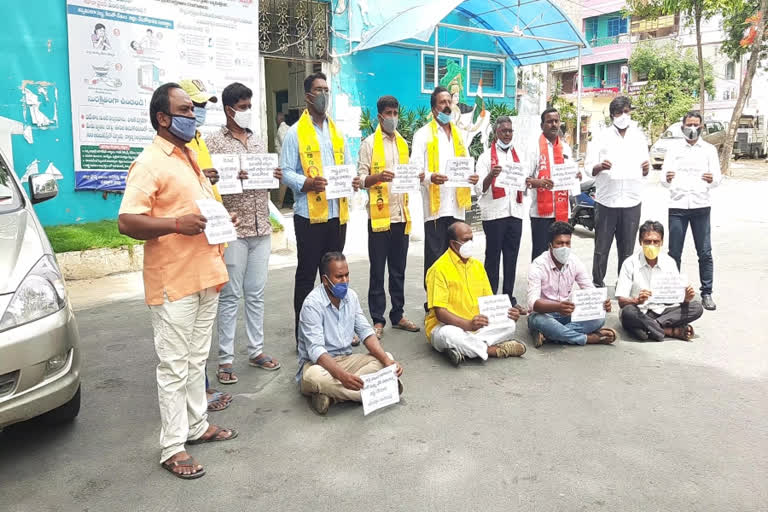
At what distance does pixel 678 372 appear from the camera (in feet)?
15.9

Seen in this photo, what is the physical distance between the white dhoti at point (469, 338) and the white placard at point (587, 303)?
1.89 ft

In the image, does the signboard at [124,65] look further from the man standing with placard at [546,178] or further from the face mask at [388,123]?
the man standing with placard at [546,178]

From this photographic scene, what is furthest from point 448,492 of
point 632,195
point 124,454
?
point 632,195

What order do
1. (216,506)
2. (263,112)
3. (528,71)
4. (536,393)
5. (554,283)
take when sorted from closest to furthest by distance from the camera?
1. (216,506)
2. (536,393)
3. (554,283)
4. (263,112)
5. (528,71)

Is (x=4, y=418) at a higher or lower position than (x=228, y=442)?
higher

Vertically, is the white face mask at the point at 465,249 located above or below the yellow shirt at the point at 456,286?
above

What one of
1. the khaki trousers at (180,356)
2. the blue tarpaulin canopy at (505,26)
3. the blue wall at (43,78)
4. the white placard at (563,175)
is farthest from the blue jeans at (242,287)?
the blue tarpaulin canopy at (505,26)

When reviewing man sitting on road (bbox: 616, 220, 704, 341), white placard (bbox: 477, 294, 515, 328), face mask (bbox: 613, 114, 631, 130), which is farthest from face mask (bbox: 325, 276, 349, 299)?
face mask (bbox: 613, 114, 631, 130)

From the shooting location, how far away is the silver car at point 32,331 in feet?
10.4

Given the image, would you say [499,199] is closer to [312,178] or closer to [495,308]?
[495,308]

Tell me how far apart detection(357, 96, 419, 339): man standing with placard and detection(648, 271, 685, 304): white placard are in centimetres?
216

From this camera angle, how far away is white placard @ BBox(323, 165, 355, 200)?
498 cm

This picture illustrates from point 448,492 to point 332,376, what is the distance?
1.20 meters

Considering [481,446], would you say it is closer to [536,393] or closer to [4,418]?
[536,393]
